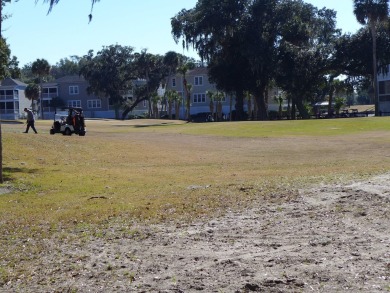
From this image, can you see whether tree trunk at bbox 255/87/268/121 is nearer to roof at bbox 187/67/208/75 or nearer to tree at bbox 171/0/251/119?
tree at bbox 171/0/251/119

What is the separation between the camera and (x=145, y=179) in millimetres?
21422

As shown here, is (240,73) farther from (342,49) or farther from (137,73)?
(137,73)

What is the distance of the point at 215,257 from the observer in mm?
9375

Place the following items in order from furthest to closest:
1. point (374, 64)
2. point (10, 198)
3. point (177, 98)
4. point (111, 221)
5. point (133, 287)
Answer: point (177, 98)
point (374, 64)
point (10, 198)
point (111, 221)
point (133, 287)

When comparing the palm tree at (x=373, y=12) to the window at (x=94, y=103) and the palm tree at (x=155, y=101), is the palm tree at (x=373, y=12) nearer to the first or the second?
the palm tree at (x=155, y=101)

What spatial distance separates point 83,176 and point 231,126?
126 ft

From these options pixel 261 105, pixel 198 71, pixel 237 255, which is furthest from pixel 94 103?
pixel 237 255

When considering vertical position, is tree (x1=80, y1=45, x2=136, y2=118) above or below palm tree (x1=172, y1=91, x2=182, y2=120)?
above

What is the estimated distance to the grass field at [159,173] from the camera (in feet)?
46.7

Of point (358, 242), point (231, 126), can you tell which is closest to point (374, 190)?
point (358, 242)

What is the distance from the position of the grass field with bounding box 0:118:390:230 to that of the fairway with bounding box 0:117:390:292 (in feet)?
0.10

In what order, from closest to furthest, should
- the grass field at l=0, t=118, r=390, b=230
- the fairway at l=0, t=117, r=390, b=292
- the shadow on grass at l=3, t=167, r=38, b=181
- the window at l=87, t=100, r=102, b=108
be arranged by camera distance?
the fairway at l=0, t=117, r=390, b=292 → the grass field at l=0, t=118, r=390, b=230 → the shadow on grass at l=3, t=167, r=38, b=181 → the window at l=87, t=100, r=102, b=108

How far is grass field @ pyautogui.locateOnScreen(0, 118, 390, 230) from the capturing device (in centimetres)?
1423

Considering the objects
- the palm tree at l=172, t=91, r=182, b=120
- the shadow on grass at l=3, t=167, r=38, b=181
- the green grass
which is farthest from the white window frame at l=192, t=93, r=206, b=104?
the shadow on grass at l=3, t=167, r=38, b=181
